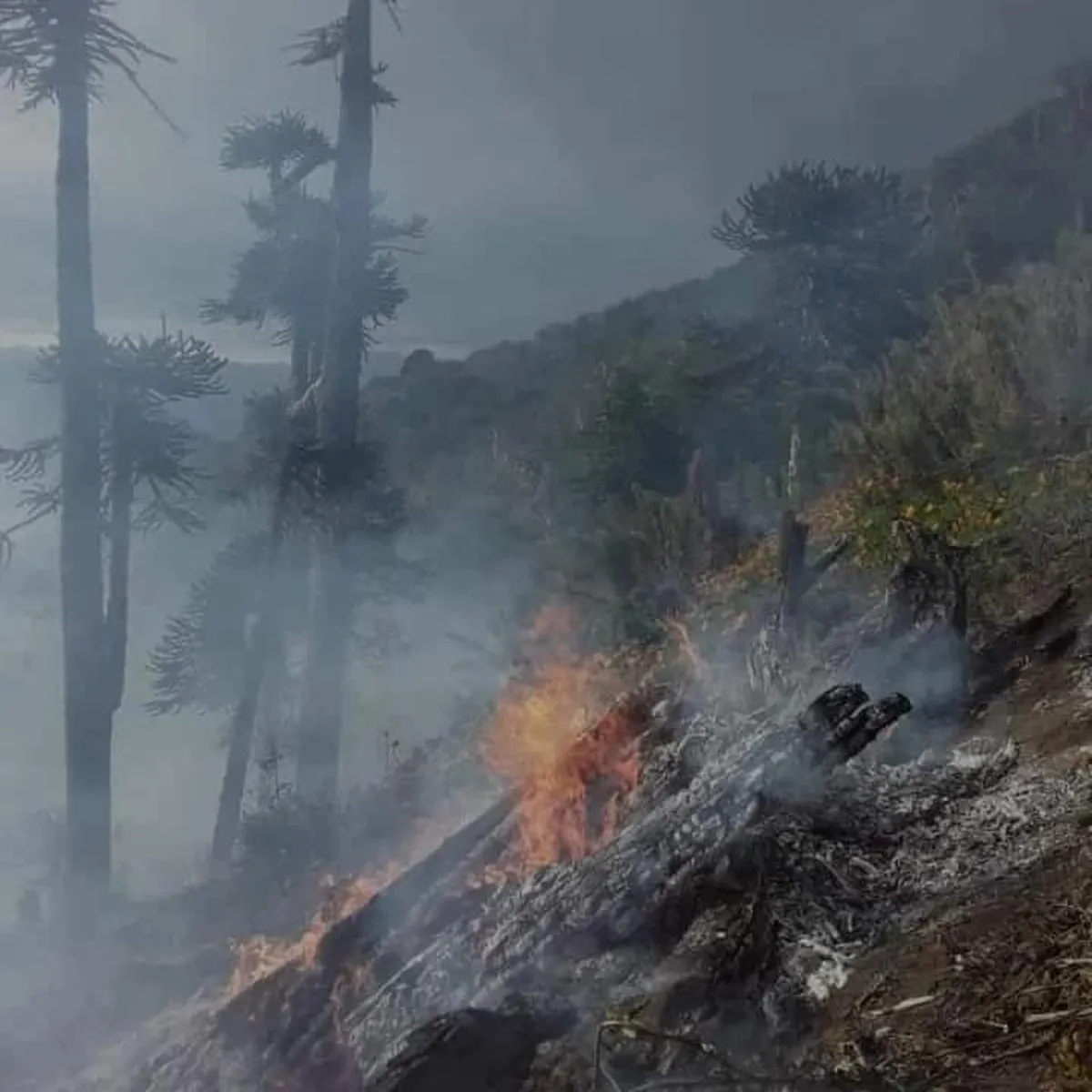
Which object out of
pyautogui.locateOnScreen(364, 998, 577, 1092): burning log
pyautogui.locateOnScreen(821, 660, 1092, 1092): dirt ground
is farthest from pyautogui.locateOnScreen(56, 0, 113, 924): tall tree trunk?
pyautogui.locateOnScreen(821, 660, 1092, 1092): dirt ground

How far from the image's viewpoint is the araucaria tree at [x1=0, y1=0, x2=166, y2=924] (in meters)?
9.29

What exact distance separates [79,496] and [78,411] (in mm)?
770

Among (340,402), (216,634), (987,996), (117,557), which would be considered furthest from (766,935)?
(216,634)

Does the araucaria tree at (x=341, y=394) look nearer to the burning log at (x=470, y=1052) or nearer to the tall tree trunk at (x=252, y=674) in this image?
the tall tree trunk at (x=252, y=674)

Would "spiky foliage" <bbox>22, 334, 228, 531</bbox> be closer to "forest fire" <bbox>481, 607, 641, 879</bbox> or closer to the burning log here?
"forest fire" <bbox>481, 607, 641, 879</bbox>

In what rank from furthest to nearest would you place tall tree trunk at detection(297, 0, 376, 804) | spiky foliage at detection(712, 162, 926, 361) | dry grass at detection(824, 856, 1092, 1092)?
spiky foliage at detection(712, 162, 926, 361), tall tree trunk at detection(297, 0, 376, 804), dry grass at detection(824, 856, 1092, 1092)

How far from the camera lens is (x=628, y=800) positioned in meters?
6.05


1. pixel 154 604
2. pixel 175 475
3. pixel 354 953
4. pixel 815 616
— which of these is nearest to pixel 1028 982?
pixel 354 953

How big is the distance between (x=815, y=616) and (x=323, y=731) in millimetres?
6464

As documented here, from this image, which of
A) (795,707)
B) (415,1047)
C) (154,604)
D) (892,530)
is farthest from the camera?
(154,604)

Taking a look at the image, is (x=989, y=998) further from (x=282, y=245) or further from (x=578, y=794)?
(x=282, y=245)

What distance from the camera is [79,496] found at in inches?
387

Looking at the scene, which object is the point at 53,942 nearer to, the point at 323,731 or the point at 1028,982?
the point at 323,731

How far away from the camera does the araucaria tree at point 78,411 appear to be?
9.29 metres
